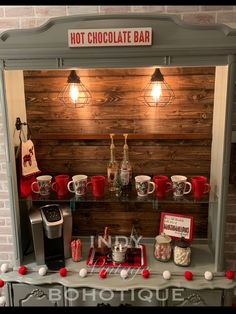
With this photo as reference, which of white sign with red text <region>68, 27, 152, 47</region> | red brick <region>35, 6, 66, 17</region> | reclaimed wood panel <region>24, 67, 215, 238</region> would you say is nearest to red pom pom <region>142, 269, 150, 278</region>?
reclaimed wood panel <region>24, 67, 215, 238</region>

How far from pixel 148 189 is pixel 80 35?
1011 millimetres

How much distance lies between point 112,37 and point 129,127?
687mm

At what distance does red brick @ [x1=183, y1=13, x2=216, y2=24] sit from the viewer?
80.4 inches

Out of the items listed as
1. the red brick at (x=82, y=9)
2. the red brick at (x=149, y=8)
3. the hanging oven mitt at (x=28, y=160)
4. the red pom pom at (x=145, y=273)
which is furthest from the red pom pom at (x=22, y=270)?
the red brick at (x=149, y=8)

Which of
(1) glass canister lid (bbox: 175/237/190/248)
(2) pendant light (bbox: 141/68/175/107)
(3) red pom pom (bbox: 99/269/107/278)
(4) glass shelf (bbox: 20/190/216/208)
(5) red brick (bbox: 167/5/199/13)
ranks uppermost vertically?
(5) red brick (bbox: 167/5/199/13)

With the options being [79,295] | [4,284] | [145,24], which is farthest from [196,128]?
[4,284]

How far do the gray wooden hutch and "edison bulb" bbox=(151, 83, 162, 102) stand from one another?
357mm

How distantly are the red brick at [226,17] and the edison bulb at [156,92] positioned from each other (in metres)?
0.54

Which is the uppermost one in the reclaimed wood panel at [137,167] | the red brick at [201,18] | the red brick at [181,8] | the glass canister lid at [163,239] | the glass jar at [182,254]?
the red brick at [181,8]

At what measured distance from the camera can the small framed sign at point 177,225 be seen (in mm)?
2223

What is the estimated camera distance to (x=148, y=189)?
2119mm

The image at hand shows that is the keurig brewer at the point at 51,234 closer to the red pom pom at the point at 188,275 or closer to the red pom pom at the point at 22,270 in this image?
the red pom pom at the point at 22,270

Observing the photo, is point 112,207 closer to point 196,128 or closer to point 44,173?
point 44,173

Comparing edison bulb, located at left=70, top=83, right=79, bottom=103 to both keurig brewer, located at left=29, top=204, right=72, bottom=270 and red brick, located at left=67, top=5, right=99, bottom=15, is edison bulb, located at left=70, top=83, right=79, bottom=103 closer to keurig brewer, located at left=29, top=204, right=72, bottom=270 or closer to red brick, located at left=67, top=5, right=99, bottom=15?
red brick, located at left=67, top=5, right=99, bottom=15
